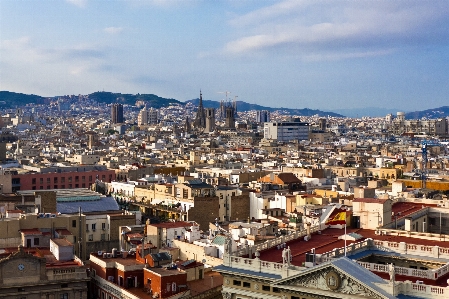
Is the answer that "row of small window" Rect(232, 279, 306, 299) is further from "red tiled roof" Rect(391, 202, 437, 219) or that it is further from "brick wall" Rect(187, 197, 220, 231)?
"brick wall" Rect(187, 197, 220, 231)

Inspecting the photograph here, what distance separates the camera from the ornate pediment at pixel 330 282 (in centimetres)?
2927

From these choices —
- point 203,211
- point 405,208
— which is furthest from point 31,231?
point 405,208

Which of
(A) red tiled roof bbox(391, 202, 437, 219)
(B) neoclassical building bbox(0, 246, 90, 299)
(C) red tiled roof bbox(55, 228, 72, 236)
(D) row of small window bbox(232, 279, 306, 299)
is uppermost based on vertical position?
(A) red tiled roof bbox(391, 202, 437, 219)

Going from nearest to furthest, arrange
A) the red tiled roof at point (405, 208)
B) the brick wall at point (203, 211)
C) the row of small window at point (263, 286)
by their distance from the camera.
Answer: the row of small window at point (263, 286)
the red tiled roof at point (405, 208)
the brick wall at point (203, 211)

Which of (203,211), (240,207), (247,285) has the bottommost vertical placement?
(240,207)

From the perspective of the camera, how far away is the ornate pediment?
29.3 m

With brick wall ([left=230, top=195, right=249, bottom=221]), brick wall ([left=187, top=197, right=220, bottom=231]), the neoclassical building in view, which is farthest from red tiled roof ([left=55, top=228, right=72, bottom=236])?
brick wall ([left=230, top=195, right=249, bottom=221])

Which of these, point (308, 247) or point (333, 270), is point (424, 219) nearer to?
point (308, 247)

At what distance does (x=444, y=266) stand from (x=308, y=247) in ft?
28.4

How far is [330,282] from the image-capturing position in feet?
99.9

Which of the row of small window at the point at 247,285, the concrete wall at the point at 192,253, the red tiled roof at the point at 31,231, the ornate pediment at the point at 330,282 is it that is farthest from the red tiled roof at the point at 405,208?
the red tiled roof at the point at 31,231

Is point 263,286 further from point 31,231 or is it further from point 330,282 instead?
point 31,231

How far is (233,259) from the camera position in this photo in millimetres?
35031

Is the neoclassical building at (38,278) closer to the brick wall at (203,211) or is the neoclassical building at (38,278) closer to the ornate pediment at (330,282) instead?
the ornate pediment at (330,282)
